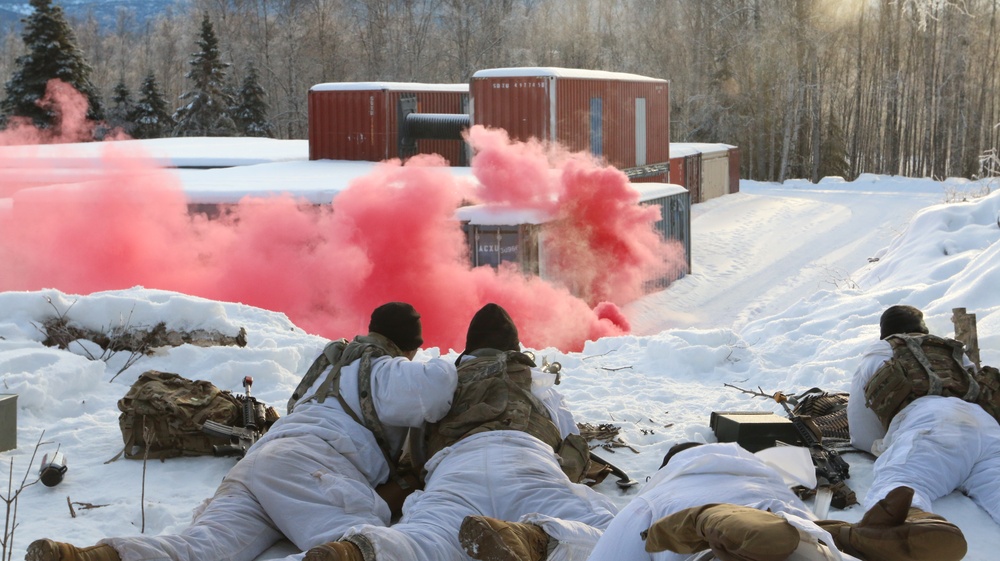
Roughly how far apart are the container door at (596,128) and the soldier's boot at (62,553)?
2073cm

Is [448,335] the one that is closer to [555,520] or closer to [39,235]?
[39,235]

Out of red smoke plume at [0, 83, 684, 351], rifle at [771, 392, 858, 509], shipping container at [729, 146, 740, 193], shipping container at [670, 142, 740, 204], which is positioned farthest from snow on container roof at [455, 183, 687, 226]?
shipping container at [729, 146, 740, 193]

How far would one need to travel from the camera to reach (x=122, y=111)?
41.2 m

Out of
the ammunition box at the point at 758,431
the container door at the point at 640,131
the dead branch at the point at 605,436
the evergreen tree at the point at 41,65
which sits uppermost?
the evergreen tree at the point at 41,65

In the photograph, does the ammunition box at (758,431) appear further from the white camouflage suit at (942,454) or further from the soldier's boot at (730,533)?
the soldier's boot at (730,533)

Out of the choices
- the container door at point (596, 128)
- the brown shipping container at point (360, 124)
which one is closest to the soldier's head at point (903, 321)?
the container door at point (596, 128)

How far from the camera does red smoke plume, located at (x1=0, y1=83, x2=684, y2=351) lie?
48.0 ft

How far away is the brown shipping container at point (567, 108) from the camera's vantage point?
22.0m

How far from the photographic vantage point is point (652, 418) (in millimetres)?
6766

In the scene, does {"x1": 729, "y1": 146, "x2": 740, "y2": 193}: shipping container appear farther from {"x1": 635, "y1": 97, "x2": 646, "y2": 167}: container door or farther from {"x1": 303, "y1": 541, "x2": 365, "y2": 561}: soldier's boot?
{"x1": 303, "y1": 541, "x2": 365, "y2": 561}: soldier's boot

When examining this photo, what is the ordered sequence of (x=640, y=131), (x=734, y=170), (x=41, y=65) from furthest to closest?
1. (x=734, y=170)
2. (x=41, y=65)
3. (x=640, y=131)

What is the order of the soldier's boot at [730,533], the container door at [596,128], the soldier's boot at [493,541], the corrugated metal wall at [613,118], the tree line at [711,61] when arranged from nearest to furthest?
1. the soldier's boot at [730,533]
2. the soldier's boot at [493,541]
3. the corrugated metal wall at [613,118]
4. the container door at [596,128]
5. the tree line at [711,61]

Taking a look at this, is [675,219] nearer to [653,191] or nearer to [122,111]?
[653,191]

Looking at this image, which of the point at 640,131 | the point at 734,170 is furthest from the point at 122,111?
the point at 734,170
